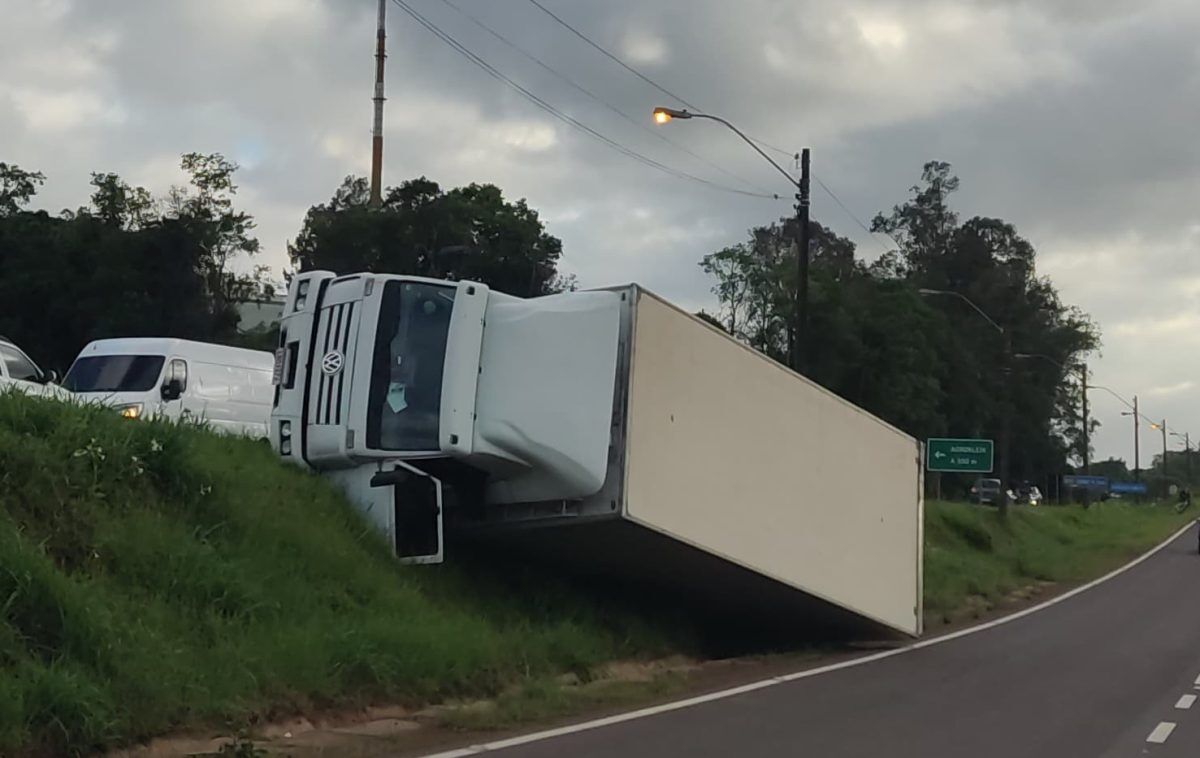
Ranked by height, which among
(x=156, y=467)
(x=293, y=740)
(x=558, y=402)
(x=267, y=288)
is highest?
(x=267, y=288)

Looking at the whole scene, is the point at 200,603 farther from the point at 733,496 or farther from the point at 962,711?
the point at 962,711

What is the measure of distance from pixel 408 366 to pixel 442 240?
4084 cm

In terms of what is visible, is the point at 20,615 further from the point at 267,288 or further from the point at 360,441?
the point at 267,288

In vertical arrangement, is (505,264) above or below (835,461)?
above

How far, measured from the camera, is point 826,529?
52.6ft

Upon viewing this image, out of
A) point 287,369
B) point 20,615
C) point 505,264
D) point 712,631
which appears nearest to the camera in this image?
point 20,615

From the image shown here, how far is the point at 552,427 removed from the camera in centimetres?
1301

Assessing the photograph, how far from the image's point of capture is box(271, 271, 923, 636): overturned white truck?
12.9 metres

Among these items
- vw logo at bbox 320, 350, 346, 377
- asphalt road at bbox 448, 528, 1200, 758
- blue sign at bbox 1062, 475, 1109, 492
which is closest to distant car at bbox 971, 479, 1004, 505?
blue sign at bbox 1062, 475, 1109, 492

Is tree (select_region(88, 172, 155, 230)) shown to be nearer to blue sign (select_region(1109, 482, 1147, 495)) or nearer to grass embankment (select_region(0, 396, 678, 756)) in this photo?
grass embankment (select_region(0, 396, 678, 756))

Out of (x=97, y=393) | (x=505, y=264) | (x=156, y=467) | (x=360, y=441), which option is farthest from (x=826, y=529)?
(x=505, y=264)

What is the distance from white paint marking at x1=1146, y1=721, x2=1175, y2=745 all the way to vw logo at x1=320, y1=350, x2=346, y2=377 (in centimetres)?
817

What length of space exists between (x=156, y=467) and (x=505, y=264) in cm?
4424

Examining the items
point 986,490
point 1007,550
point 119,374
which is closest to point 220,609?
point 119,374
